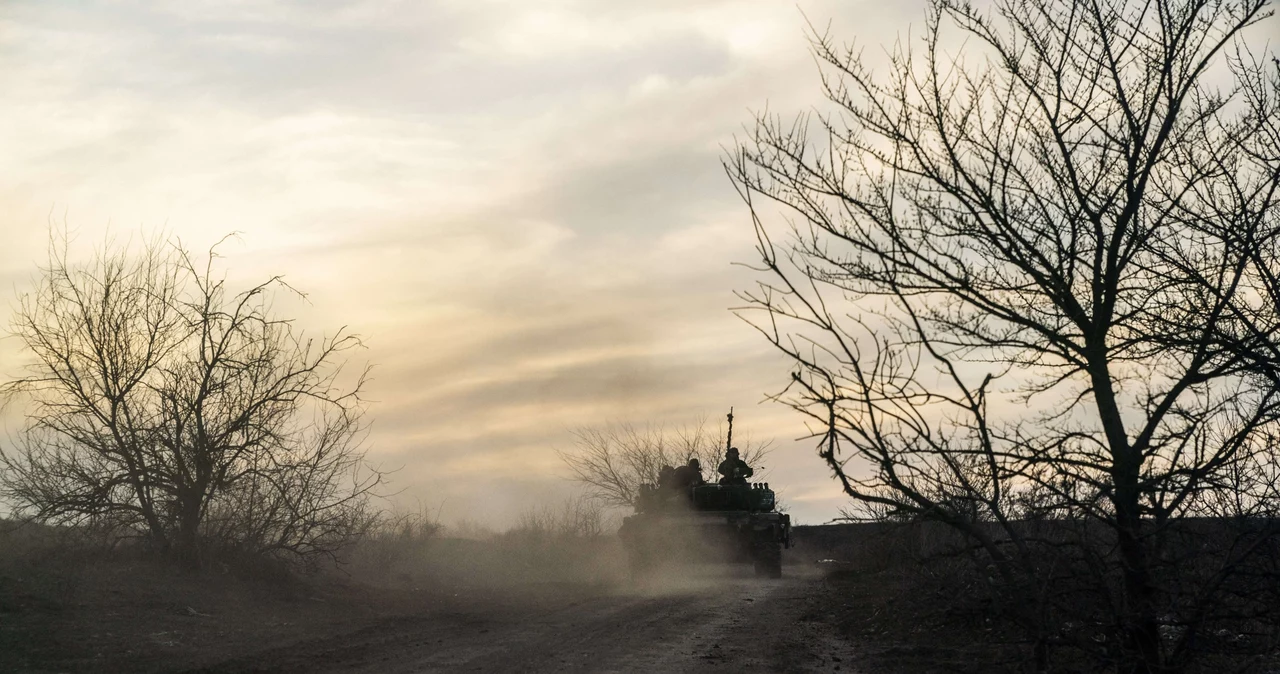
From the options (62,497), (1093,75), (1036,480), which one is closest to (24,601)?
(62,497)

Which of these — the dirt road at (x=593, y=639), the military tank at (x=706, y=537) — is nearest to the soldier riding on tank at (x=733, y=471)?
the military tank at (x=706, y=537)

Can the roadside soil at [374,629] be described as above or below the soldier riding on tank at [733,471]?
below

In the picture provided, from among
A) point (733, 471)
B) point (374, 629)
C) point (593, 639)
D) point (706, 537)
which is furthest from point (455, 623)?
point (733, 471)

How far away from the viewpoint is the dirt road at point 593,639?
9.59 m

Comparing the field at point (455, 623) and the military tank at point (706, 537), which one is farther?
the military tank at point (706, 537)

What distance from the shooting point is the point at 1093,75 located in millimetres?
7414

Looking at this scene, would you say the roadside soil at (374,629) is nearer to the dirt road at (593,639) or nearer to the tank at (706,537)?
the dirt road at (593,639)

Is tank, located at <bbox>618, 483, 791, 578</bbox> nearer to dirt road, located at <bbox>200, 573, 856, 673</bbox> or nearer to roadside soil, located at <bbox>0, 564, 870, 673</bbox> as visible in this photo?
roadside soil, located at <bbox>0, 564, 870, 673</bbox>

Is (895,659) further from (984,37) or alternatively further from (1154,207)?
(984,37)

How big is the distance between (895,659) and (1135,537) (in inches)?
172

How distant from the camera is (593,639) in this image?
37.1 feet

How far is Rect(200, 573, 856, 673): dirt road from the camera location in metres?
9.59

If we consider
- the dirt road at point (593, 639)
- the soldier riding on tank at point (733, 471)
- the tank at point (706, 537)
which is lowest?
the dirt road at point (593, 639)

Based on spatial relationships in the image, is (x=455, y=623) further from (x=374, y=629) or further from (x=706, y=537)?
(x=706, y=537)
